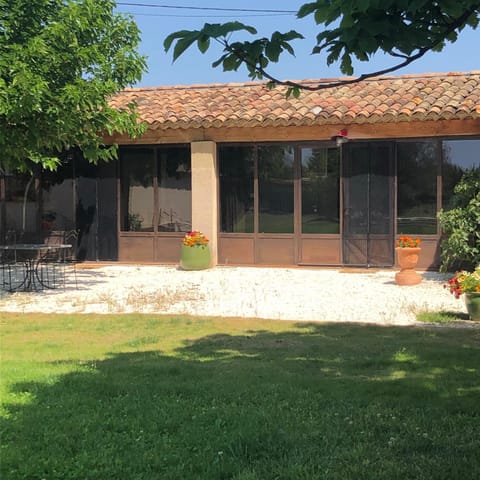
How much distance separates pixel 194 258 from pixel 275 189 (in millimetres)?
2342

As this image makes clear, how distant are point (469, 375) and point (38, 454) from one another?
3.31 metres

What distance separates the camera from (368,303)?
8.79 metres

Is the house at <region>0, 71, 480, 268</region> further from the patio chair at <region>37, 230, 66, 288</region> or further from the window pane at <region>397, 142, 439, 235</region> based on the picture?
the patio chair at <region>37, 230, 66, 288</region>

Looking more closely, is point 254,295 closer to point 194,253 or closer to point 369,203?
point 194,253

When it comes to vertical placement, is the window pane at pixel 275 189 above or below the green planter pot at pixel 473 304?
above

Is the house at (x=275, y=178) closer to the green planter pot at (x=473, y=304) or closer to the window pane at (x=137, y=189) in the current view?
the window pane at (x=137, y=189)

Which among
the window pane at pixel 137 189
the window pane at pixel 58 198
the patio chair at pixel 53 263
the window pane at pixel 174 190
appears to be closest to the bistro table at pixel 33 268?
the patio chair at pixel 53 263

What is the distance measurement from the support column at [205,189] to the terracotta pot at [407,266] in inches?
169

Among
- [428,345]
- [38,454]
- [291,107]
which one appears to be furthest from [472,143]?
[38,454]

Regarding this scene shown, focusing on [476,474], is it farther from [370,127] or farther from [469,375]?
[370,127]

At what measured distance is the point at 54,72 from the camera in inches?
339

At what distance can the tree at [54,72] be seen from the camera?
797 cm

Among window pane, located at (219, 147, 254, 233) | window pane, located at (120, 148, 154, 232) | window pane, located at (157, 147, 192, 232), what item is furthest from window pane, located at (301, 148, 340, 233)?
window pane, located at (120, 148, 154, 232)

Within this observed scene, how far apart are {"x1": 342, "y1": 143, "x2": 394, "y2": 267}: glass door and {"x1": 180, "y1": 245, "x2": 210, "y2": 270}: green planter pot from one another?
2993 millimetres
